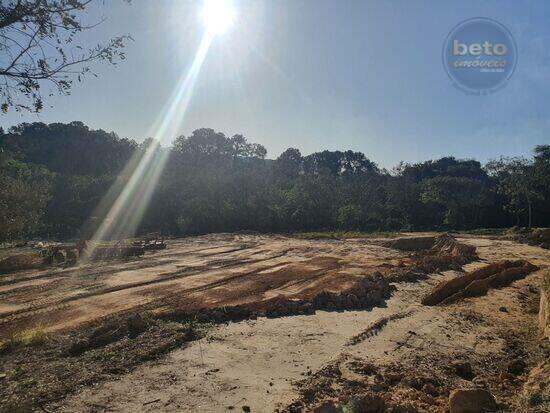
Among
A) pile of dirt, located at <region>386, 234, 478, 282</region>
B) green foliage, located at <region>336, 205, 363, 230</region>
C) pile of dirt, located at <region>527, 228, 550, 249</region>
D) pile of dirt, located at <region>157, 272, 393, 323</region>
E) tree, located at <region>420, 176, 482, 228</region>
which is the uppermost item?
tree, located at <region>420, 176, 482, 228</region>

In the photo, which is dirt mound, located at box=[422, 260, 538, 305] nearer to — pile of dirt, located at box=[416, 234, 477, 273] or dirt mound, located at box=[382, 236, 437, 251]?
pile of dirt, located at box=[416, 234, 477, 273]

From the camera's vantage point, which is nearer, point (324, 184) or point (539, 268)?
point (539, 268)

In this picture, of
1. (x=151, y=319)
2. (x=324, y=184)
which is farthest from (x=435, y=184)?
(x=151, y=319)

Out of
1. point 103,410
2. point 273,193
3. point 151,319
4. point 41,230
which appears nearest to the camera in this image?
point 103,410

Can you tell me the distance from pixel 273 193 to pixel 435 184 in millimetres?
19756

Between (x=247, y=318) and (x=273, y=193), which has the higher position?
(x=273, y=193)

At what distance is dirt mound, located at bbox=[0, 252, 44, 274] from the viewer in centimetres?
2036

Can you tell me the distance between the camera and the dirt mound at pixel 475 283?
12933 mm

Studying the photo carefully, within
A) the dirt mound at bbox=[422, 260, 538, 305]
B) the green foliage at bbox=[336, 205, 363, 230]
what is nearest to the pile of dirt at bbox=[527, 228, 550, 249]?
the dirt mound at bbox=[422, 260, 538, 305]

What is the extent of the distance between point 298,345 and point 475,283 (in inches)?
313

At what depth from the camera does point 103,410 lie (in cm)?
592

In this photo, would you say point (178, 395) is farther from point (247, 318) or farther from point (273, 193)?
point (273, 193)

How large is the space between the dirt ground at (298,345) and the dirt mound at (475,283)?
0.42 meters

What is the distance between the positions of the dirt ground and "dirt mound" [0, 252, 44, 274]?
261 cm
